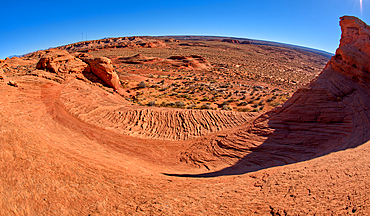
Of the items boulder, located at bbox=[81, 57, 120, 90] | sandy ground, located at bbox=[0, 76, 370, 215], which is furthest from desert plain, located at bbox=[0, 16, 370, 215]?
boulder, located at bbox=[81, 57, 120, 90]

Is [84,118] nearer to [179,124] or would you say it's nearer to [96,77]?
[179,124]

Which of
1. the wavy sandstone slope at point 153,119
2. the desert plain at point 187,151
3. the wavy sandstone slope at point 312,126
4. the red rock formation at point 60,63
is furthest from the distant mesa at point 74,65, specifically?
the wavy sandstone slope at point 312,126

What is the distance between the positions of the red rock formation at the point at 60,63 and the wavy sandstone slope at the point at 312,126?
15994 millimetres

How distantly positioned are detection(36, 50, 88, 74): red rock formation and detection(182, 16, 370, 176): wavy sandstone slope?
630 inches

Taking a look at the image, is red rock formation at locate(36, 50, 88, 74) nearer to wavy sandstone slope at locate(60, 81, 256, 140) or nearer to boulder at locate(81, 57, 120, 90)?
boulder at locate(81, 57, 120, 90)

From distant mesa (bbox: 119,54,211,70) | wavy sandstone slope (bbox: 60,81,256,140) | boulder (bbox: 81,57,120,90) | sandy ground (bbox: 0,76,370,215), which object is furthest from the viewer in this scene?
distant mesa (bbox: 119,54,211,70)

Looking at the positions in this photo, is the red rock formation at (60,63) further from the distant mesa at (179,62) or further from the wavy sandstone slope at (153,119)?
the distant mesa at (179,62)

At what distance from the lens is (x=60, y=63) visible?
18062 millimetres

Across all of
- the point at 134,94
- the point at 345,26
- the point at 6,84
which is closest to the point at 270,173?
the point at 345,26

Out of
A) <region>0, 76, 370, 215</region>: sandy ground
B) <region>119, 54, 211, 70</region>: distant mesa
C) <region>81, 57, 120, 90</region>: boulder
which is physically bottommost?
<region>0, 76, 370, 215</region>: sandy ground

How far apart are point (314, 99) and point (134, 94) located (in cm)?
1984

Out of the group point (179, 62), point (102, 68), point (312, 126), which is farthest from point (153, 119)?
point (179, 62)

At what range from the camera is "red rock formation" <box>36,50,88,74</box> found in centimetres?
1741

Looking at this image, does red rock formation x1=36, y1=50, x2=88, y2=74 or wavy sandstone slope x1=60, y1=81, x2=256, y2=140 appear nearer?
wavy sandstone slope x1=60, y1=81, x2=256, y2=140
